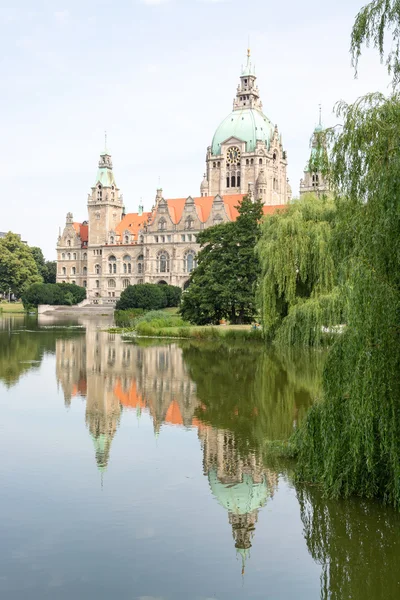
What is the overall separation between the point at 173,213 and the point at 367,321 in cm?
9167

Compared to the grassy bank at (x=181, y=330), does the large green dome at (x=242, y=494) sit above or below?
below

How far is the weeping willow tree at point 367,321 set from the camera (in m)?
10.9

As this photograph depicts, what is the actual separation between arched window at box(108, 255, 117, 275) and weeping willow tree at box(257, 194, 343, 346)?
75510 millimetres

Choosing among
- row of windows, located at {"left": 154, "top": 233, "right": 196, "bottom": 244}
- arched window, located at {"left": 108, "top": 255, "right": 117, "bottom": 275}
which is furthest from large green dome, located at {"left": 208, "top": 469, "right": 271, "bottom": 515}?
arched window, located at {"left": 108, "top": 255, "right": 117, "bottom": 275}

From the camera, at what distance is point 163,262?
102m

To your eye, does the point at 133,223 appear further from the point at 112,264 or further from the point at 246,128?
the point at 246,128

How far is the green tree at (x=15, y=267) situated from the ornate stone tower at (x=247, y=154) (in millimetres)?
27528

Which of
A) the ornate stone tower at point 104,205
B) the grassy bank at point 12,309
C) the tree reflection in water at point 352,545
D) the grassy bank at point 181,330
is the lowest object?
the tree reflection in water at point 352,545

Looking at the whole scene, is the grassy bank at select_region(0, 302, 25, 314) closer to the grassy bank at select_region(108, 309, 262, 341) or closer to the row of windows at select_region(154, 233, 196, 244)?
the row of windows at select_region(154, 233, 196, 244)

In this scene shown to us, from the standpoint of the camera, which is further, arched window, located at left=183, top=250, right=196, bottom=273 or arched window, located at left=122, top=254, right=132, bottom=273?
arched window, located at left=122, top=254, right=132, bottom=273

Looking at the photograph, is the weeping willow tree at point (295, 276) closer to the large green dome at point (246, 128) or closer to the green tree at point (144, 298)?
the green tree at point (144, 298)

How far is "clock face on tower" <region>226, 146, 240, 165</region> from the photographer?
350 ft

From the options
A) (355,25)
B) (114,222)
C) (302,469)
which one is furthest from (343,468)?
(114,222)

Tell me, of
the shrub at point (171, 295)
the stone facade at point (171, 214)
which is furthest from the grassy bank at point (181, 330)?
the stone facade at point (171, 214)
